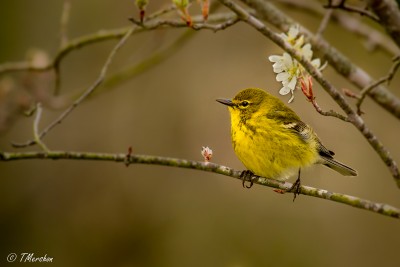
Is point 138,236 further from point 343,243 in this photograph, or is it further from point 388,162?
point 388,162

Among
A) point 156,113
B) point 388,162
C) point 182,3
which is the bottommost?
point 156,113

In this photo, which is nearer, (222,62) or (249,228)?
(249,228)

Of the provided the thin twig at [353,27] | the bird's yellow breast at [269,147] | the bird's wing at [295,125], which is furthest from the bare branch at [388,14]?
the thin twig at [353,27]

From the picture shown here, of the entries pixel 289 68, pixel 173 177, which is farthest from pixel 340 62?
pixel 173 177

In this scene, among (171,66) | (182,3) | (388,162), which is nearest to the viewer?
(388,162)

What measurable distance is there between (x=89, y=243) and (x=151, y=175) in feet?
3.73

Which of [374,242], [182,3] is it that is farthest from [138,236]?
[182,3]

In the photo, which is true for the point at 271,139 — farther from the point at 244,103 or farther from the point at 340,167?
the point at 340,167

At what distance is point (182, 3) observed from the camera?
2.79m

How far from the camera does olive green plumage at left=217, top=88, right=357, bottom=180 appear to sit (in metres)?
3.61

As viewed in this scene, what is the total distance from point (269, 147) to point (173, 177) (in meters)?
3.57

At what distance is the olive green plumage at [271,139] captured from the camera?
361 cm

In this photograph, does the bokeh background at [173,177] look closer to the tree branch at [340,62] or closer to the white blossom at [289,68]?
the tree branch at [340,62]

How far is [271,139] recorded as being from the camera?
371 centimetres
